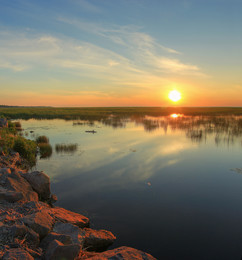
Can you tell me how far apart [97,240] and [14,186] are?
11.8 feet

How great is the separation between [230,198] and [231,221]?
2.05 metres

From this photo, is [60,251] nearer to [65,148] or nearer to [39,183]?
[39,183]

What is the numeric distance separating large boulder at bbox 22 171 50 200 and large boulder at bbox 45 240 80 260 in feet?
15.2

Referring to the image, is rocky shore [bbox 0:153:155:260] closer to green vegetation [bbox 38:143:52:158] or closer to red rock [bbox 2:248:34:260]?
red rock [bbox 2:248:34:260]

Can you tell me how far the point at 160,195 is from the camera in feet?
33.0

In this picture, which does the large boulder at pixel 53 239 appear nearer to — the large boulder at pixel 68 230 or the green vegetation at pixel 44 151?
the large boulder at pixel 68 230

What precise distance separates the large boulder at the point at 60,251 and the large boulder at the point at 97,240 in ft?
4.11

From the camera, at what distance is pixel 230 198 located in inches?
384

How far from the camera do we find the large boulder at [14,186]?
6.71 m

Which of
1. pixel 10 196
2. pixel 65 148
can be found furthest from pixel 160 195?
pixel 65 148

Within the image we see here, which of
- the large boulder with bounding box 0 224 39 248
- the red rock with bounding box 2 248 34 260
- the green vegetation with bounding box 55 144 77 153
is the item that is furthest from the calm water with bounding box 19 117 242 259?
the red rock with bounding box 2 248 34 260

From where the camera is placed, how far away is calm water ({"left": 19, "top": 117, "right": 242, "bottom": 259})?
6.90 metres

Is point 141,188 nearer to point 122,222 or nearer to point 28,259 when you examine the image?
point 122,222

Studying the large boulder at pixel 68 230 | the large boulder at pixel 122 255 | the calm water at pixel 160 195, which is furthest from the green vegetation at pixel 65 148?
the large boulder at pixel 122 255
